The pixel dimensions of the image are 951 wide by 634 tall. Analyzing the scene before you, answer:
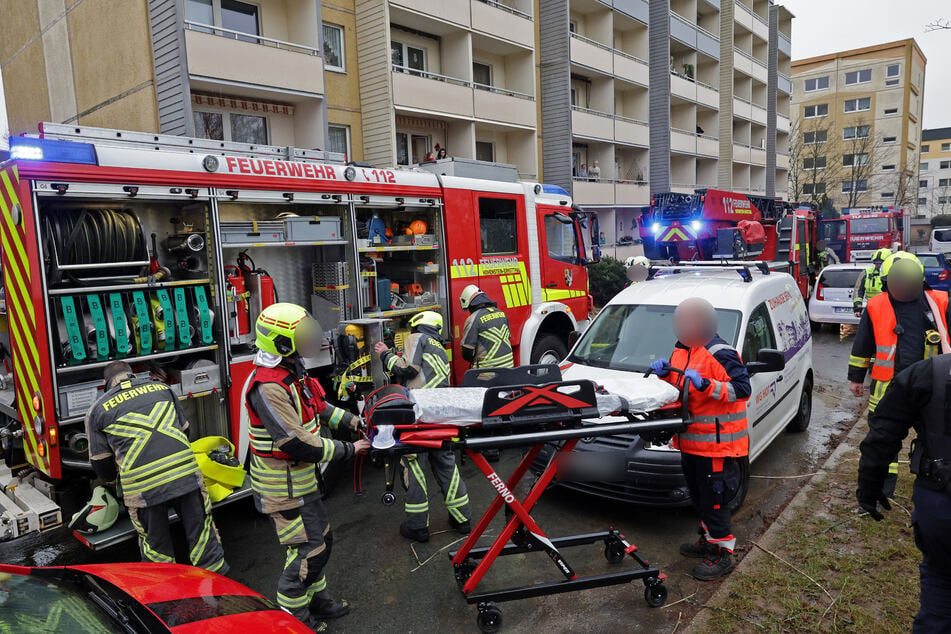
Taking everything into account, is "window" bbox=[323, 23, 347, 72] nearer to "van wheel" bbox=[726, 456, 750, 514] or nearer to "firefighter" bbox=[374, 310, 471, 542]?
"firefighter" bbox=[374, 310, 471, 542]

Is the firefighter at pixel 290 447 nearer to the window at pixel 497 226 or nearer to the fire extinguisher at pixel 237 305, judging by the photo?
the fire extinguisher at pixel 237 305

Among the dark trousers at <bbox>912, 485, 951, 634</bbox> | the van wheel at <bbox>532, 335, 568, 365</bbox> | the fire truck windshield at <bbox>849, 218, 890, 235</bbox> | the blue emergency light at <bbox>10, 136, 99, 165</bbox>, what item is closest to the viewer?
the dark trousers at <bbox>912, 485, 951, 634</bbox>

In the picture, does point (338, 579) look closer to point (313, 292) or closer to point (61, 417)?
point (61, 417)

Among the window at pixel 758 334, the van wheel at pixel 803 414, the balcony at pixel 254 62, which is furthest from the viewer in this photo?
the balcony at pixel 254 62

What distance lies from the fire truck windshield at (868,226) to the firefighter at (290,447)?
74.5 ft

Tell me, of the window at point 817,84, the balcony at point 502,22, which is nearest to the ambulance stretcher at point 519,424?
the balcony at point 502,22

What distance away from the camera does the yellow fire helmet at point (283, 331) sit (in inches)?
131

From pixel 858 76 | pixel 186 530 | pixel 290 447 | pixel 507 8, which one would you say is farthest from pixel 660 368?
pixel 858 76

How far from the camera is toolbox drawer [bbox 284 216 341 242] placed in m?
5.41

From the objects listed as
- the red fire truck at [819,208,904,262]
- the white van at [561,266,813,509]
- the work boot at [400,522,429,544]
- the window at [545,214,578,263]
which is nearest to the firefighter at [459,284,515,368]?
the white van at [561,266,813,509]

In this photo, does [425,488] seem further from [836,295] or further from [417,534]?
[836,295]

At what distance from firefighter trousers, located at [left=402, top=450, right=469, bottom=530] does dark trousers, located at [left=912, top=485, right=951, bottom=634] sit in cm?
292

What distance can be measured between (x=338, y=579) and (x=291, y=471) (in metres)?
1.23

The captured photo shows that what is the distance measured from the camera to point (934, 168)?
78750 millimetres
